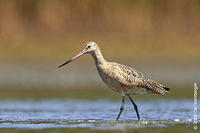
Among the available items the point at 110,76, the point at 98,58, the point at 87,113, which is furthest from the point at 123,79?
the point at 87,113

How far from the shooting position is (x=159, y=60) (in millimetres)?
22969

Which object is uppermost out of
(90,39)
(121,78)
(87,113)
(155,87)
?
(90,39)

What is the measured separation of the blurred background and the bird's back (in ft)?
20.3

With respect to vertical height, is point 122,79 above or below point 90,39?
below

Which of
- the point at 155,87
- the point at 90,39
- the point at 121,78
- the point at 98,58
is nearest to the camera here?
the point at 121,78

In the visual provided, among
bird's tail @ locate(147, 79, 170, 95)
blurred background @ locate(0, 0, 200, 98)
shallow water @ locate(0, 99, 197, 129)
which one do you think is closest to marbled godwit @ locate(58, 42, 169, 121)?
bird's tail @ locate(147, 79, 170, 95)

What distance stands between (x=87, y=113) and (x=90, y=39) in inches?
457

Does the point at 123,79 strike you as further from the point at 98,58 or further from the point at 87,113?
the point at 87,113

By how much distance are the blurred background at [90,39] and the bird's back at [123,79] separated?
20.3ft

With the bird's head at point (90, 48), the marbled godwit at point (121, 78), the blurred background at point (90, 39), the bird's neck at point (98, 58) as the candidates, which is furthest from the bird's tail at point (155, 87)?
the blurred background at point (90, 39)

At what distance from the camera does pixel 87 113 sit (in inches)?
518

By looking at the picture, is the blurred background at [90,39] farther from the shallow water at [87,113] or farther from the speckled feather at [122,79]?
the speckled feather at [122,79]

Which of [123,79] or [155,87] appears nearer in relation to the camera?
[123,79]

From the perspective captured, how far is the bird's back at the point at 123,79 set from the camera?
11.6 meters
